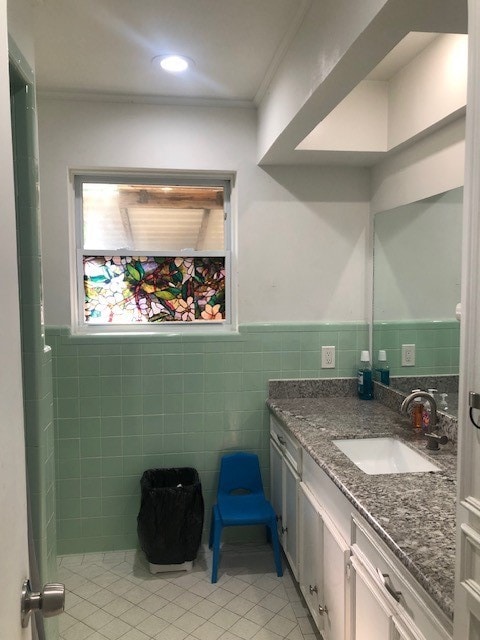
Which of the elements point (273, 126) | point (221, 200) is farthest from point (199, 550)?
point (273, 126)

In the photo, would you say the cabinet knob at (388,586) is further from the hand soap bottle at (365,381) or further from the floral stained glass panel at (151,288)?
the floral stained glass panel at (151,288)

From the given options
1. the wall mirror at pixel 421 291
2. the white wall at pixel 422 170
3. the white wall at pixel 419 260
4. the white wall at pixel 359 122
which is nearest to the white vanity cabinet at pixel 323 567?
the wall mirror at pixel 421 291

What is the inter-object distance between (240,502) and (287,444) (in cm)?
44

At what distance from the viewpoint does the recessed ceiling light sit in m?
2.13

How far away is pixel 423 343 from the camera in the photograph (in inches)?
90.0

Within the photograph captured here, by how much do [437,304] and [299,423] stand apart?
0.85 metres

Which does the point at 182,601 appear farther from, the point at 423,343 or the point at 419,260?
the point at 419,260

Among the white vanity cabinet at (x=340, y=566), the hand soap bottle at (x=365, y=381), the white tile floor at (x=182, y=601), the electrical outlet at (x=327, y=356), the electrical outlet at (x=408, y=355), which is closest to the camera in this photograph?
the white vanity cabinet at (x=340, y=566)

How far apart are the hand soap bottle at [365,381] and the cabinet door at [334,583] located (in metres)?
1.01

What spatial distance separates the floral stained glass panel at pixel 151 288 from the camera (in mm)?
2781

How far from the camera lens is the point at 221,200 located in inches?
114

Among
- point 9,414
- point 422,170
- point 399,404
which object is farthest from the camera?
point 399,404

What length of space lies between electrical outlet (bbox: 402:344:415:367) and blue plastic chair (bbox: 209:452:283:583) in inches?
40.1

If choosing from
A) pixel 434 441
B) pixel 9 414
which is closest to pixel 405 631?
pixel 434 441
